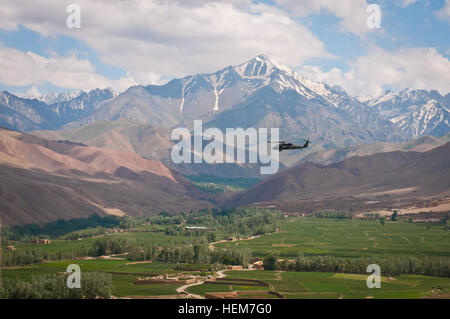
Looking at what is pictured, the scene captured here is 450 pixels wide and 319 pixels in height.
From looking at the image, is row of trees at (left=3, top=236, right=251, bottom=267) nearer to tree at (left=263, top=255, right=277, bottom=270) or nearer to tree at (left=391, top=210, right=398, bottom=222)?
tree at (left=263, top=255, right=277, bottom=270)

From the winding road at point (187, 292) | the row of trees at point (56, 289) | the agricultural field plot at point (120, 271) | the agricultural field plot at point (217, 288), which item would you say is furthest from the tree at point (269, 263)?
the row of trees at point (56, 289)

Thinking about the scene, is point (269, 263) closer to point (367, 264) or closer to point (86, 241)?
point (367, 264)

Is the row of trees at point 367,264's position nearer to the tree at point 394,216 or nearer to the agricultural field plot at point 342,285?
the agricultural field plot at point 342,285

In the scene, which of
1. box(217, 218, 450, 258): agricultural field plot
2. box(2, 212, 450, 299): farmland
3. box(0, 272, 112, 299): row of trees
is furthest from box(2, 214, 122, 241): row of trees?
box(0, 272, 112, 299): row of trees

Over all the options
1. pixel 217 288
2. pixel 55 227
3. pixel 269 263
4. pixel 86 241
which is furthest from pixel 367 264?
pixel 55 227

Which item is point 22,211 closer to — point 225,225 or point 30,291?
point 225,225
